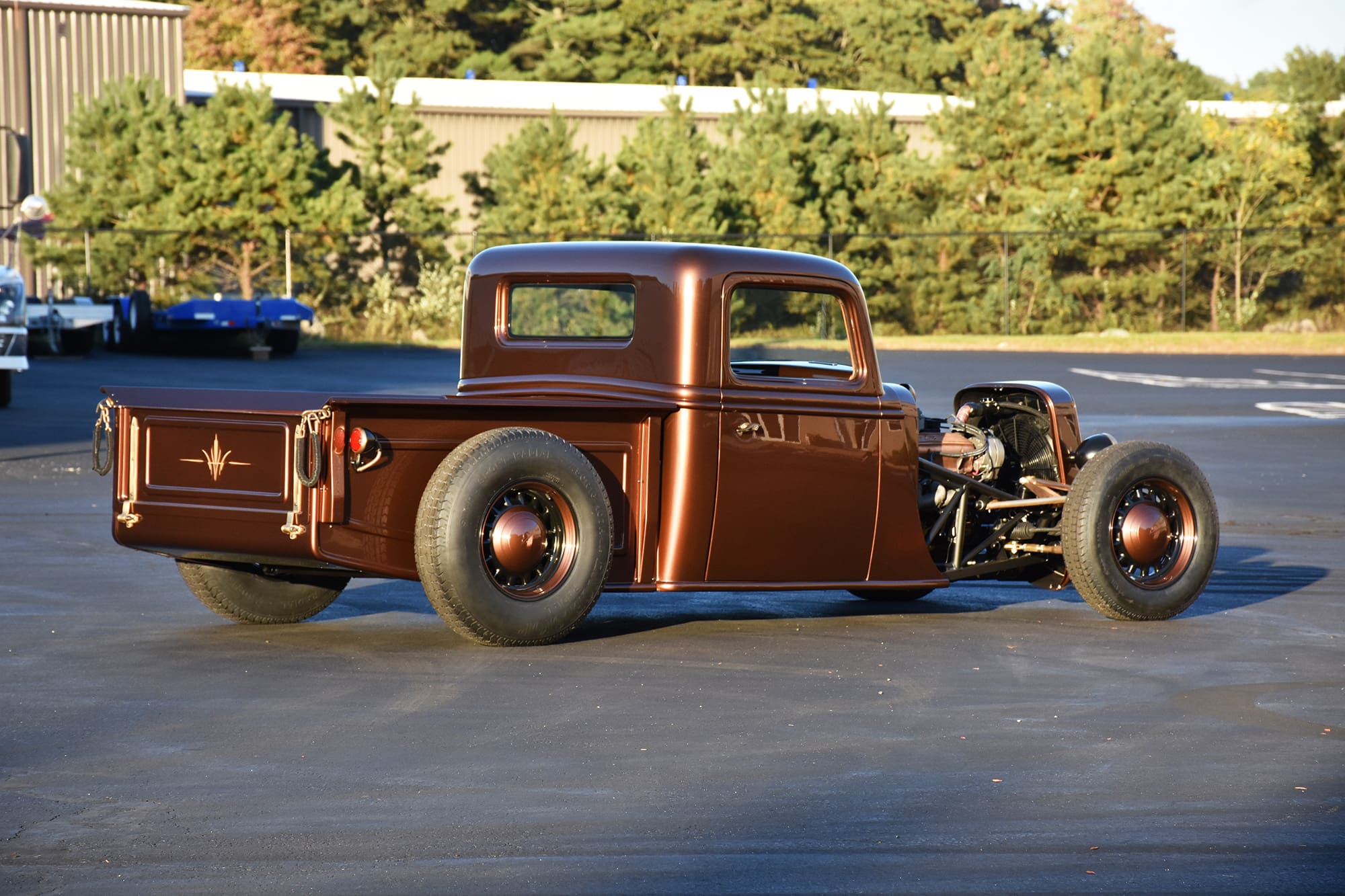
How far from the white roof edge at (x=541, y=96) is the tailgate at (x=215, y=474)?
3988 centimetres

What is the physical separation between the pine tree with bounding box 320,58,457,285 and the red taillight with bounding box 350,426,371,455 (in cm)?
3679

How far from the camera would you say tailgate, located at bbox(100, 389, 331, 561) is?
7.84 m

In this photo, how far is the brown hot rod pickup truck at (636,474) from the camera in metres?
7.90

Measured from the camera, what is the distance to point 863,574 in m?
8.87

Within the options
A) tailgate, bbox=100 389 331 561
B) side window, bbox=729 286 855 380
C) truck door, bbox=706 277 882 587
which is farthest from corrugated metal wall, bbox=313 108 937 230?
tailgate, bbox=100 389 331 561

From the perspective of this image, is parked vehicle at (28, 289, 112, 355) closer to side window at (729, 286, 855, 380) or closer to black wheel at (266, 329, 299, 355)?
black wheel at (266, 329, 299, 355)

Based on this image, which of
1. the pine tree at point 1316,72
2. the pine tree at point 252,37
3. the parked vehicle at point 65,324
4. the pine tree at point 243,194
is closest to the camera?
the parked vehicle at point 65,324

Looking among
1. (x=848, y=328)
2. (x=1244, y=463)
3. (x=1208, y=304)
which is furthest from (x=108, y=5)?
(x=848, y=328)

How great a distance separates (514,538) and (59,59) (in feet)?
128

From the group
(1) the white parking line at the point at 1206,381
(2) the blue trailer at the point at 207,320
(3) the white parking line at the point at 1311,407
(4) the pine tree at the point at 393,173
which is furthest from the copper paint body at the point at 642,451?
(4) the pine tree at the point at 393,173

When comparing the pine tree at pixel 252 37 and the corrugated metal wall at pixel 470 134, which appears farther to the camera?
the pine tree at pixel 252 37

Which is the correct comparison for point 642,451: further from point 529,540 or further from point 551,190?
point 551,190

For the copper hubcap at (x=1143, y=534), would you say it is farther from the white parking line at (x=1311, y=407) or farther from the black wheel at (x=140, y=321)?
the black wheel at (x=140, y=321)

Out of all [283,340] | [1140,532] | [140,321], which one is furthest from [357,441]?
[140,321]
